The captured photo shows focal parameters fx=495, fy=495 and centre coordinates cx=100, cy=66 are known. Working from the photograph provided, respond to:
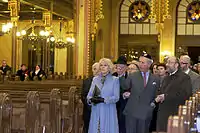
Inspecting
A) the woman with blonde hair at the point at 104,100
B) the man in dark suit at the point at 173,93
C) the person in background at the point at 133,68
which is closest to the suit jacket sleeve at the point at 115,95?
the woman with blonde hair at the point at 104,100

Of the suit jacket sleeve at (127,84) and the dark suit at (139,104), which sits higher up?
the suit jacket sleeve at (127,84)

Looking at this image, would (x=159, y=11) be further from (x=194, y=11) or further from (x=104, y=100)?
(x=104, y=100)

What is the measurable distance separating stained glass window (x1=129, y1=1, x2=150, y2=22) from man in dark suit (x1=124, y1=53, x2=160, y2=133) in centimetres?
2238

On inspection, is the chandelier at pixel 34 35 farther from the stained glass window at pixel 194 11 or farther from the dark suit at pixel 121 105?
the dark suit at pixel 121 105

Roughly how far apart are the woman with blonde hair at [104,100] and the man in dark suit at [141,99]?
25cm

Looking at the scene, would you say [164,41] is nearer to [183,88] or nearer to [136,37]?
[136,37]

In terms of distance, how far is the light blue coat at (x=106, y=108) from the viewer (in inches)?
267

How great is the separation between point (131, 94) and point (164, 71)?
1751mm

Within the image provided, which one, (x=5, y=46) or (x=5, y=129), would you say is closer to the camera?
(x=5, y=129)

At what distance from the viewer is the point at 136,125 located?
6973 millimetres

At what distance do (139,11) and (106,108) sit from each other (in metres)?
22.7

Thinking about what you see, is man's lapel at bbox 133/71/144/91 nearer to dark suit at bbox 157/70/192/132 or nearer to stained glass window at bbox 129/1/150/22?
dark suit at bbox 157/70/192/132

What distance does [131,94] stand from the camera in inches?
277

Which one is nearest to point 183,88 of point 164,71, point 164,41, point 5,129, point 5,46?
point 164,71
